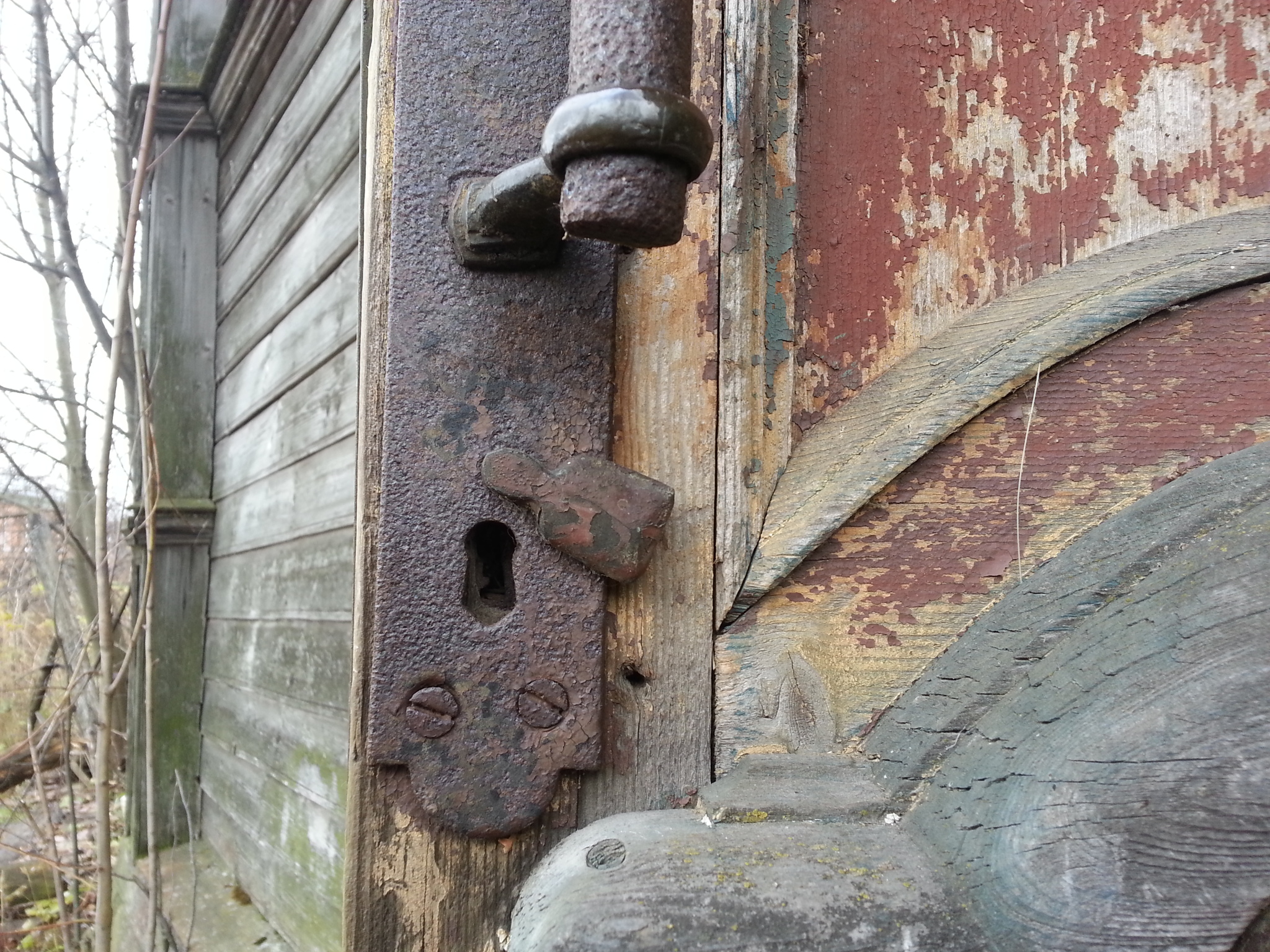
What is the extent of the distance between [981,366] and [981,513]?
110 millimetres

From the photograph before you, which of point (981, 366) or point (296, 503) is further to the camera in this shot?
point (296, 503)

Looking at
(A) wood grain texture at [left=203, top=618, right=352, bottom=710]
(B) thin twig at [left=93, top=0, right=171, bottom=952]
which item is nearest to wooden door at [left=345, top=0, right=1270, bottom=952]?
(A) wood grain texture at [left=203, top=618, right=352, bottom=710]

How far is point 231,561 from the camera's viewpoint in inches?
91.4

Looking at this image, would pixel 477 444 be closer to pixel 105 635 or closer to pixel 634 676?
pixel 634 676

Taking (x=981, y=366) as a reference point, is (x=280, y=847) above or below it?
below

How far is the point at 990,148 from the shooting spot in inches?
29.5

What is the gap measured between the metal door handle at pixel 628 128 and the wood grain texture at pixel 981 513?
293 millimetres

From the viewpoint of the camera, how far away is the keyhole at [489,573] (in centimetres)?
64

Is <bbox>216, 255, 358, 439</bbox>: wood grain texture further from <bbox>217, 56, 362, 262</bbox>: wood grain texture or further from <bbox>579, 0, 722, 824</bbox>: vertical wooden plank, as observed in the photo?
<bbox>579, 0, 722, 824</bbox>: vertical wooden plank

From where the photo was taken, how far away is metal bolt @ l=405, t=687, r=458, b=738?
0.61m

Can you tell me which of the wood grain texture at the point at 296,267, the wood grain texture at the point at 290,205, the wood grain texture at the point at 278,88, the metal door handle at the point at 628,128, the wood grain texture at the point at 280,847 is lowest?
the wood grain texture at the point at 280,847

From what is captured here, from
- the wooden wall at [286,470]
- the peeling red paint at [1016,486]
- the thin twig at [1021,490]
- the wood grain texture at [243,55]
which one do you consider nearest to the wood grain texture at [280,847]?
the wooden wall at [286,470]

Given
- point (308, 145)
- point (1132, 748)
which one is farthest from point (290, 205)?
point (1132, 748)

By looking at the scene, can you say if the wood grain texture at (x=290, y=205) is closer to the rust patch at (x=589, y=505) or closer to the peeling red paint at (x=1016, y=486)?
the rust patch at (x=589, y=505)
